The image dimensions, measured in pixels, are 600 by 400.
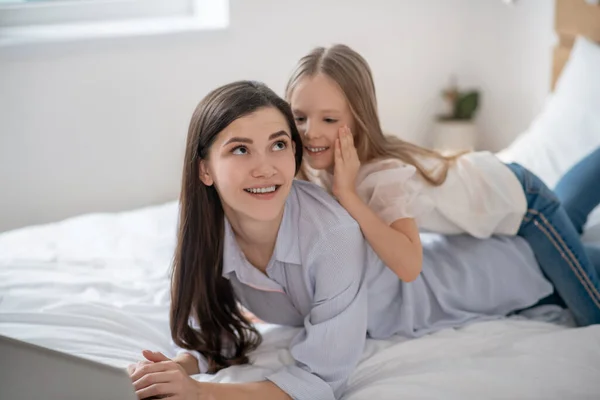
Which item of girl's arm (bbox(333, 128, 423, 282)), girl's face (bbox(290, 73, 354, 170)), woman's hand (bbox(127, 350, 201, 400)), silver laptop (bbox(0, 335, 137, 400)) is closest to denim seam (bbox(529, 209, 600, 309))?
girl's arm (bbox(333, 128, 423, 282))

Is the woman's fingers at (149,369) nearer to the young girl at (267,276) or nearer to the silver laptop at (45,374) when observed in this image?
the young girl at (267,276)

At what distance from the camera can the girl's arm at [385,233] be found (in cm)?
155

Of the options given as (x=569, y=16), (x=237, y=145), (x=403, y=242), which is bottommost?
(x=403, y=242)

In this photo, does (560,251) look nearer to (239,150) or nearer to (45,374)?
(239,150)

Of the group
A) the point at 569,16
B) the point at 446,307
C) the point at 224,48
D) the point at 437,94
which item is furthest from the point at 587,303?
the point at 437,94

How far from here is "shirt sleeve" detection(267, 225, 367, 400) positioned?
139cm

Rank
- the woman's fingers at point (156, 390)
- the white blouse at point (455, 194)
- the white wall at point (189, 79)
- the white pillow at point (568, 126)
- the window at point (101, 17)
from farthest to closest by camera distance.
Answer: the window at point (101, 17) → the white wall at point (189, 79) → the white pillow at point (568, 126) → the white blouse at point (455, 194) → the woman's fingers at point (156, 390)

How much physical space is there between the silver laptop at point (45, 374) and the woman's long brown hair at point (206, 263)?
596 mm

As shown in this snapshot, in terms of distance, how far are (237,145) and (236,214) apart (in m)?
0.17

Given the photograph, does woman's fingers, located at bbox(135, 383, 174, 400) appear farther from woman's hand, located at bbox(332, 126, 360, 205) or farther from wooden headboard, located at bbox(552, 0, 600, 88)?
wooden headboard, located at bbox(552, 0, 600, 88)

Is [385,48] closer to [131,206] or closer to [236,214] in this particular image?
[131,206]

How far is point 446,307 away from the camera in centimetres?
173

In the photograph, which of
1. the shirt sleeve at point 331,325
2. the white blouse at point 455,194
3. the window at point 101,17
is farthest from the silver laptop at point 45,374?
the window at point 101,17

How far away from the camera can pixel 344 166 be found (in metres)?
1.64
